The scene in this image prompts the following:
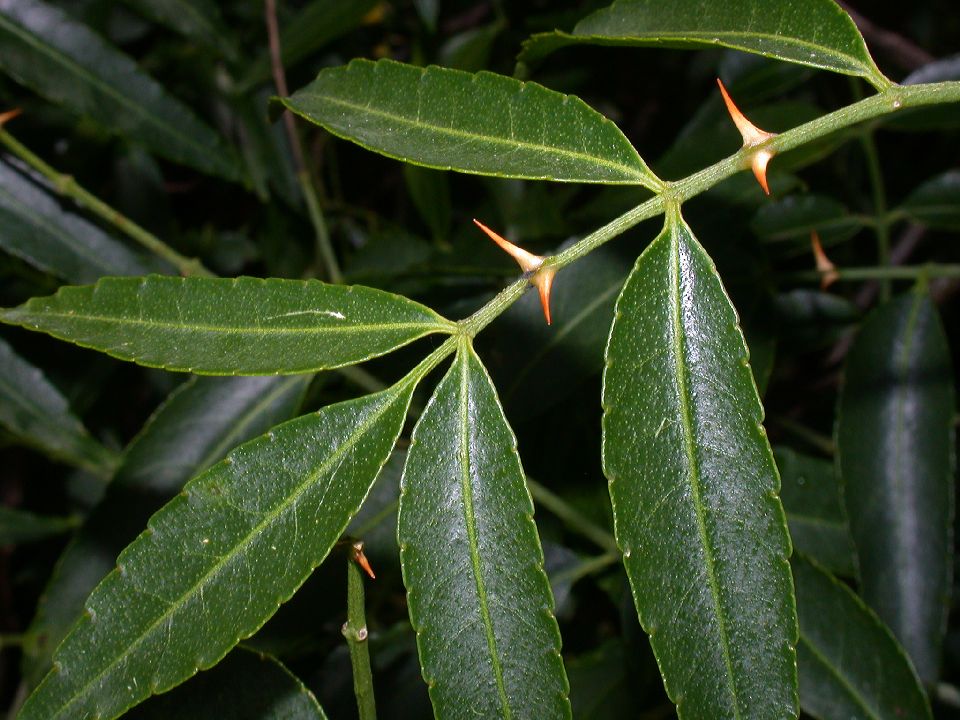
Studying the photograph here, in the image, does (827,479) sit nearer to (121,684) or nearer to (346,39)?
(121,684)

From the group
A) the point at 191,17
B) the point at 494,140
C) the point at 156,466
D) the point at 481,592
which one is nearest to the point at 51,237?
the point at 156,466

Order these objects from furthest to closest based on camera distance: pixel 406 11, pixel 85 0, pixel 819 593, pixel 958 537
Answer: pixel 406 11, pixel 958 537, pixel 85 0, pixel 819 593

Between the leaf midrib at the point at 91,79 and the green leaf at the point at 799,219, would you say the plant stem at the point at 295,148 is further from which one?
the green leaf at the point at 799,219

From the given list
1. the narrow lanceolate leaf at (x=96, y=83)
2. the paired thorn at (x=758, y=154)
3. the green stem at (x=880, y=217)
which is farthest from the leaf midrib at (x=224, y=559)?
the green stem at (x=880, y=217)

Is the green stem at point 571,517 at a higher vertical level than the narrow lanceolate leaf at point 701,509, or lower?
higher

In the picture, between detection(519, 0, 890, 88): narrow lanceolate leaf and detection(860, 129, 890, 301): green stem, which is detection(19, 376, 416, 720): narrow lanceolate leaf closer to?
detection(519, 0, 890, 88): narrow lanceolate leaf

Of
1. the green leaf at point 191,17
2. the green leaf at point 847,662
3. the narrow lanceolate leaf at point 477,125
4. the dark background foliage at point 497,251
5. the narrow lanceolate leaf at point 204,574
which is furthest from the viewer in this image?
the green leaf at point 191,17

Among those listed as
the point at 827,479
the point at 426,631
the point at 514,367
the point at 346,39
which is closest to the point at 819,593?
the point at 827,479
